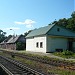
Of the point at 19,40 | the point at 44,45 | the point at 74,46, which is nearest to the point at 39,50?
the point at 44,45

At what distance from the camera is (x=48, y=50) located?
3981 centimetres

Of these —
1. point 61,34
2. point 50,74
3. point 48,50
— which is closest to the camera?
point 50,74

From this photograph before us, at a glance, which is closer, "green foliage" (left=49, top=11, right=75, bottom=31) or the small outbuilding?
the small outbuilding

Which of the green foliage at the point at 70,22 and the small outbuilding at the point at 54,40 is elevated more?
the green foliage at the point at 70,22

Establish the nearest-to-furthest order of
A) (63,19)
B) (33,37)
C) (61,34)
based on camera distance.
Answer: (61,34)
(33,37)
(63,19)

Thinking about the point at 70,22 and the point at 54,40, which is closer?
the point at 54,40

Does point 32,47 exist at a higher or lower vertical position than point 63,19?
lower

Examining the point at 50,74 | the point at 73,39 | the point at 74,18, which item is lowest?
the point at 50,74

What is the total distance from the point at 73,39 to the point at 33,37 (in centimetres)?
1025

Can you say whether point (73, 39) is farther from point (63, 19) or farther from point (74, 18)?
point (63, 19)

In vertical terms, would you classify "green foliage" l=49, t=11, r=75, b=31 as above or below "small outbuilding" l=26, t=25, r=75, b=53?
above

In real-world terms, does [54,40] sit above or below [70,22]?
below

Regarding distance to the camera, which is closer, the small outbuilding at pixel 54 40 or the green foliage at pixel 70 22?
the small outbuilding at pixel 54 40

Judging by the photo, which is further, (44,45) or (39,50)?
(39,50)
